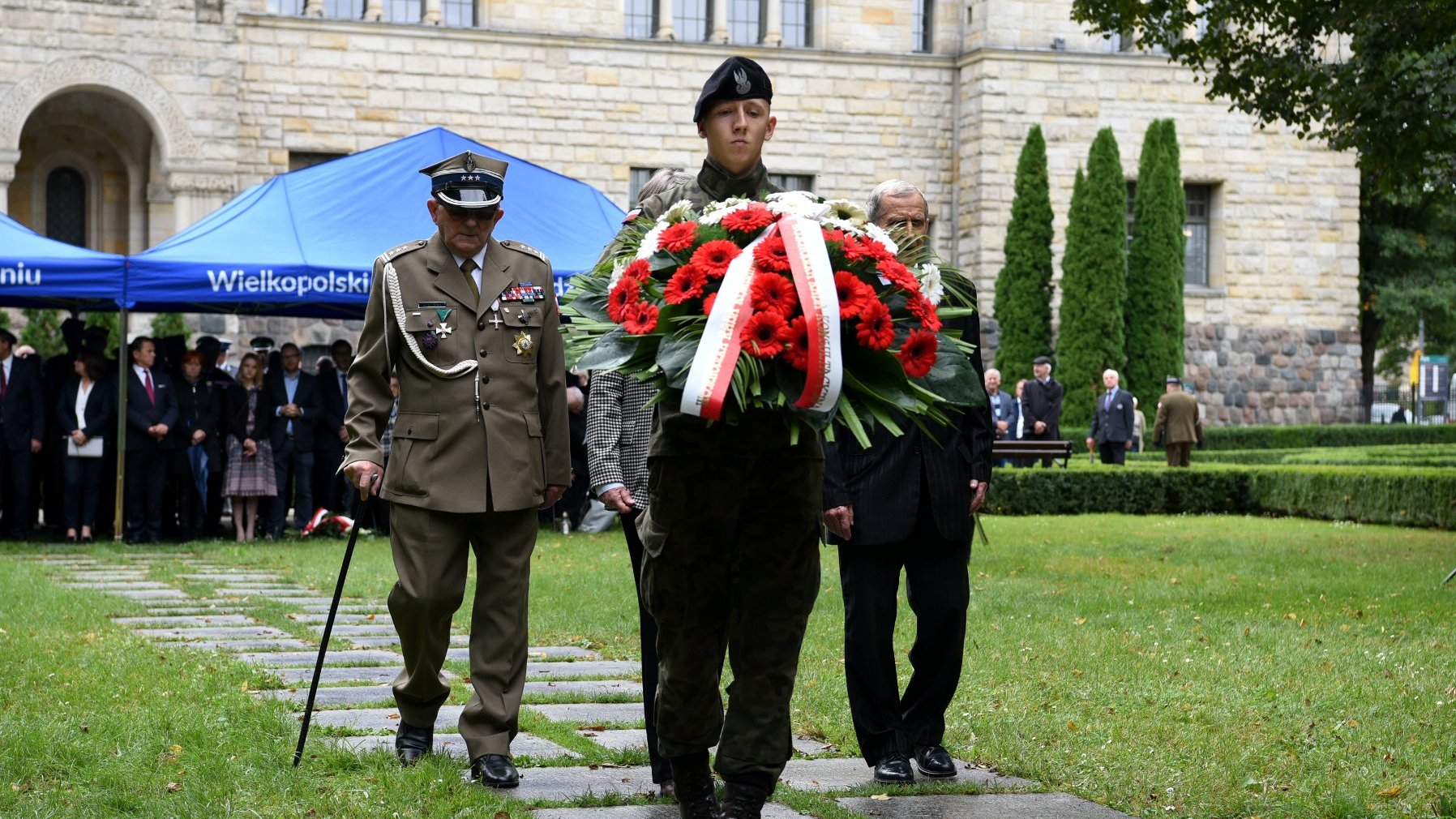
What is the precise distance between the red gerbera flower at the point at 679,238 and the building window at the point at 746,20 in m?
26.6

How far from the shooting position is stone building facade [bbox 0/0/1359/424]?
2608 cm

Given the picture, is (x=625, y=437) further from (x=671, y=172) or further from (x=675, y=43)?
(x=675, y=43)

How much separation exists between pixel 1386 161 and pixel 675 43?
16981 mm

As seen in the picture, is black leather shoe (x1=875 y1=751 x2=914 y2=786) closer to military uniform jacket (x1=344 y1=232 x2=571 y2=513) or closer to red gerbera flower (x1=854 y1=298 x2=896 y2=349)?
military uniform jacket (x1=344 y1=232 x2=571 y2=513)

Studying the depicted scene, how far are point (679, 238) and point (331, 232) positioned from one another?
1209cm

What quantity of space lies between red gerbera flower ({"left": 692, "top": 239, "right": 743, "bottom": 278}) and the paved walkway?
177cm

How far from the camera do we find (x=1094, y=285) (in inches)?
1182

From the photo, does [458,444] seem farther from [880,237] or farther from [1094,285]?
[1094,285]

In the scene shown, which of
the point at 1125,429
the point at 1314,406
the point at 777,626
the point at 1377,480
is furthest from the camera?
the point at 1314,406

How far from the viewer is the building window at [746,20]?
30.5 meters

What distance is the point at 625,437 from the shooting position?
5.38m

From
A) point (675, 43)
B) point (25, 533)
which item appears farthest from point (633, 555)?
point (675, 43)

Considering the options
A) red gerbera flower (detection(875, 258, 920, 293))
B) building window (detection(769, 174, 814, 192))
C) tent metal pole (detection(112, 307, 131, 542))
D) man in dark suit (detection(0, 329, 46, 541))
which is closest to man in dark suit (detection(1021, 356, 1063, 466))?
building window (detection(769, 174, 814, 192))

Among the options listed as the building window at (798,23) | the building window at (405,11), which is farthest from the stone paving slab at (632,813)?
the building window at (798,23)
